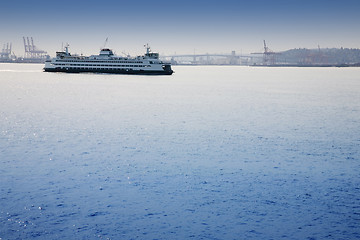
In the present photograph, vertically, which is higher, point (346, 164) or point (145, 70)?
point (145, 70)

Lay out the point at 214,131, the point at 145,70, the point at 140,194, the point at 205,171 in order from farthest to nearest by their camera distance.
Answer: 1. the point at 145,70
2. the point at 214,131
3. the point at 205,171
4. the point at 140,194

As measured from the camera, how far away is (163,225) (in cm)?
734

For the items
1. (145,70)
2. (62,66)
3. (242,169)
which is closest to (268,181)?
(242,169)

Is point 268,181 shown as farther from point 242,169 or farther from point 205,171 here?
point 205,171

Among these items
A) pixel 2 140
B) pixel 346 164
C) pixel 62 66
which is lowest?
pixel 346 164

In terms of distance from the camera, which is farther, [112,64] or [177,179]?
[112,64]

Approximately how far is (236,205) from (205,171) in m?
2.73

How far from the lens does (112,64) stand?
257ft

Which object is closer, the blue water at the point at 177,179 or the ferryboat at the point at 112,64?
the blue water at the point at 177,179

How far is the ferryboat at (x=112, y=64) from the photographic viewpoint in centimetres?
7662

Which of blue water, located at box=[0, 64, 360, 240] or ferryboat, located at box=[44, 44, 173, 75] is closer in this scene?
blue water, located at box=[0, 64, 360, 240]

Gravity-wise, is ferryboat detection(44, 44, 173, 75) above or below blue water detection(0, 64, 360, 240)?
above

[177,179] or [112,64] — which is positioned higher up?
[112,64]

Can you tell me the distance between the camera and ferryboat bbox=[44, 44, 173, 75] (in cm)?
7662
